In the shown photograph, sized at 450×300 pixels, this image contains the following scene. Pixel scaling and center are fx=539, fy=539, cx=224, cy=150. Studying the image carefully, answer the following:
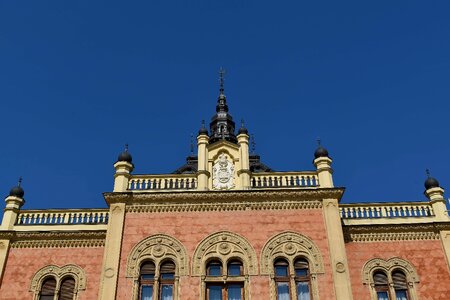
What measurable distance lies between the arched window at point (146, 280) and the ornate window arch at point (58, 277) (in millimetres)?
2826

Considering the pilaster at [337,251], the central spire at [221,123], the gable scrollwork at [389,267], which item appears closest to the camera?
the pilaster at [337,251]

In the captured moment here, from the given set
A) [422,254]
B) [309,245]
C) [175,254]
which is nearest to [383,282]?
[422,254]

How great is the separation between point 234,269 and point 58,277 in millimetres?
7458

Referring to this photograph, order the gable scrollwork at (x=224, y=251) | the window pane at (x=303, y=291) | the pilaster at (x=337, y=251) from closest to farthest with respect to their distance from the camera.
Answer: the pilaster at (x=337, y=251) < the window pane at (x=303, y=291) < the gable scrollwork at (x=224, y=251)

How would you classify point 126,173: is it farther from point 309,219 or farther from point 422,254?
point 422,254

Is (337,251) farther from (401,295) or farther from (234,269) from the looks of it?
(234,269)

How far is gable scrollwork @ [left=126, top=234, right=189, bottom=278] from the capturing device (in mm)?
21281

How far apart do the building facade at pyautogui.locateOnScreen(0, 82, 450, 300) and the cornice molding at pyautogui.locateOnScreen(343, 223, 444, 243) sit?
0.04 m

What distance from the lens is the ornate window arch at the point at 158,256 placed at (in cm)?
2116

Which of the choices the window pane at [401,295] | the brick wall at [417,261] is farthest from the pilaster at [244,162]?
the window pane at [401,295]

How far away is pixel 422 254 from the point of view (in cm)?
2288

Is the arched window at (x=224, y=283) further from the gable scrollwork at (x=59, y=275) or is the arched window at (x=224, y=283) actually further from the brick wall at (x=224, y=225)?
the gable scrollwork at (x=59, y=275)

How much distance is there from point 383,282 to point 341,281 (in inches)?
103

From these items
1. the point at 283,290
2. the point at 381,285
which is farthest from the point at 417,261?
the point at 283,290
